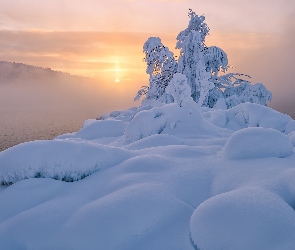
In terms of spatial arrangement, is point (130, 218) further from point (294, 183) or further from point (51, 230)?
point (294, 183)

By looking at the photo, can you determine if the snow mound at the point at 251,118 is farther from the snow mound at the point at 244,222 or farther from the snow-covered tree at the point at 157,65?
the snow-covered tree at the point at 157,65

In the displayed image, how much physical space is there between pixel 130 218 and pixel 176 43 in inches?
758

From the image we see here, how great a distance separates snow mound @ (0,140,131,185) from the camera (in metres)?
4.33

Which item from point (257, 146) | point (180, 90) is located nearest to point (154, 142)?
point (257, 146)

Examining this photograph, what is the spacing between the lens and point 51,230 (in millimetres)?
3217

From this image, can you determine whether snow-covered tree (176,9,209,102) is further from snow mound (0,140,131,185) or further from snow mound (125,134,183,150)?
snow mound (0,140,131,185)

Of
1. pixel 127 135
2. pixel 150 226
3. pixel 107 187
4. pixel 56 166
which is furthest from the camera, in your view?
pixel 127 135

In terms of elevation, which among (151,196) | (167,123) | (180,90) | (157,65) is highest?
(157,65)

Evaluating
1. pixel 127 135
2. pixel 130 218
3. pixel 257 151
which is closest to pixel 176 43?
pixel 127 135

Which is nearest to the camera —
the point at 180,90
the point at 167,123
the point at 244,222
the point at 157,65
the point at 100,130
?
the point at 244,222

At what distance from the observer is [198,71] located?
19719mm

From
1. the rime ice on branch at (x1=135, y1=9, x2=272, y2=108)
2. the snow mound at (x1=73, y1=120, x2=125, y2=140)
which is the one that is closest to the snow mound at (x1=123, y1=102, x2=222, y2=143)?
the snow mound at (x1=73, y1=120, x2=125, y2=140)

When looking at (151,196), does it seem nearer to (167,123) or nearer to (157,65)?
(167,123)

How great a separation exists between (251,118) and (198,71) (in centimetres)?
906
